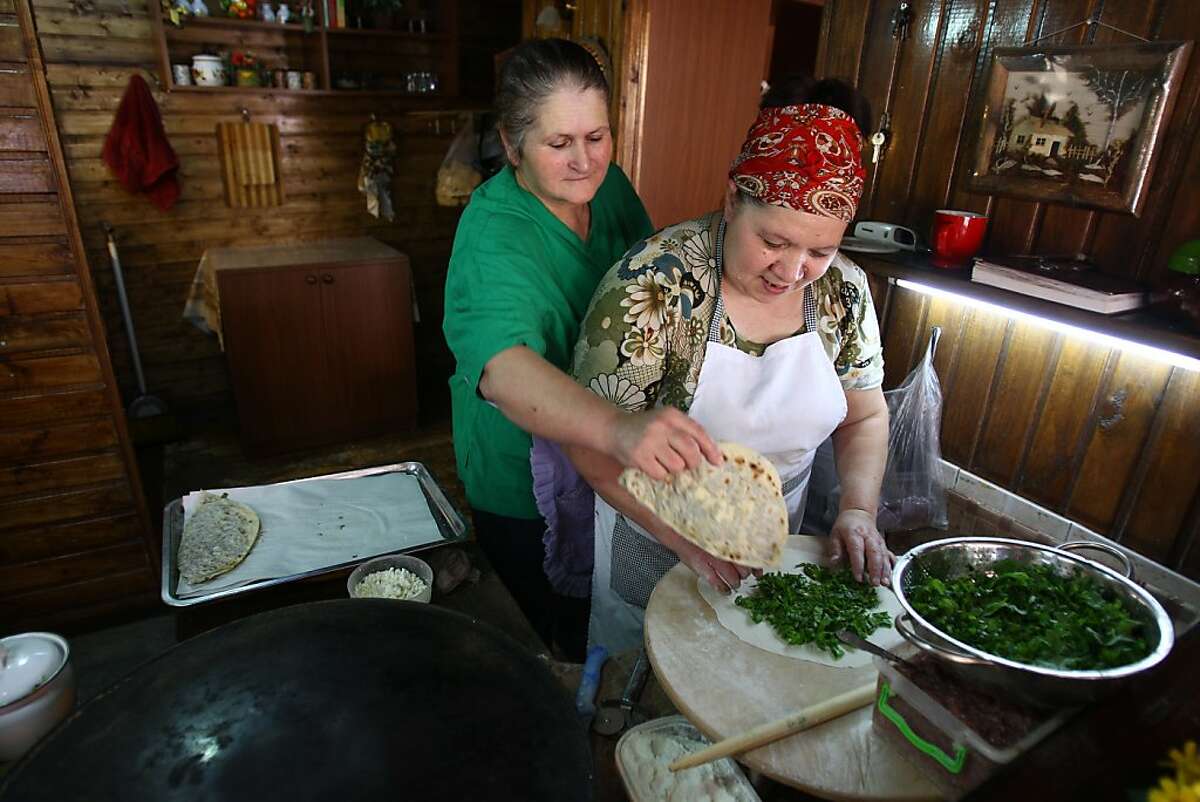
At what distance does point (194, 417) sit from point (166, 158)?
1776mm

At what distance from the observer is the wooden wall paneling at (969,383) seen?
2.44m

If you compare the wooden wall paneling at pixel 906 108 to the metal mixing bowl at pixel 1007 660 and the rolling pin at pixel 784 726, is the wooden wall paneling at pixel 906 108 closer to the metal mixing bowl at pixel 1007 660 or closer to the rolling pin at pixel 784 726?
the metal mixing bowl at pixel 1007 660

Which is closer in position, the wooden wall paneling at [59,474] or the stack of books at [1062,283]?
the stack of books at [1062,283]

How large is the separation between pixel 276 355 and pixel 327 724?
3894 millimetres

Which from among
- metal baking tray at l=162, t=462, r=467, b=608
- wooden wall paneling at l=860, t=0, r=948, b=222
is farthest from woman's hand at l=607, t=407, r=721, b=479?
wooden wall paneling at l=860, t=0, r=948, b=222

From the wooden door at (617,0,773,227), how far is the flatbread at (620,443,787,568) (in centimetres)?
261

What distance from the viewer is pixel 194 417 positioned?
16.4ft

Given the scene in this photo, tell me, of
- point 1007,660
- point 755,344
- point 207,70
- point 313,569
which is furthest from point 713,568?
point 207,70

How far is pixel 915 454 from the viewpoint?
258 centimetres

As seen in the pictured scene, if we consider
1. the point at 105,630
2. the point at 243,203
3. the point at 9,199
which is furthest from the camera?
the point at 243,203

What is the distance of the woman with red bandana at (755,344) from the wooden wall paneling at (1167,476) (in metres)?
0.94

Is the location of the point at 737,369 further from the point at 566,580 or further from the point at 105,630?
the point at 105,630

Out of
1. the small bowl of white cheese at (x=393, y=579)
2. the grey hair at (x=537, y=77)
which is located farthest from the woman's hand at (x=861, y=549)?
the grey hair at (x=537, y=77)

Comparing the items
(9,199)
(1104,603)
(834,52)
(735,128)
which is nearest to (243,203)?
(9,199)
